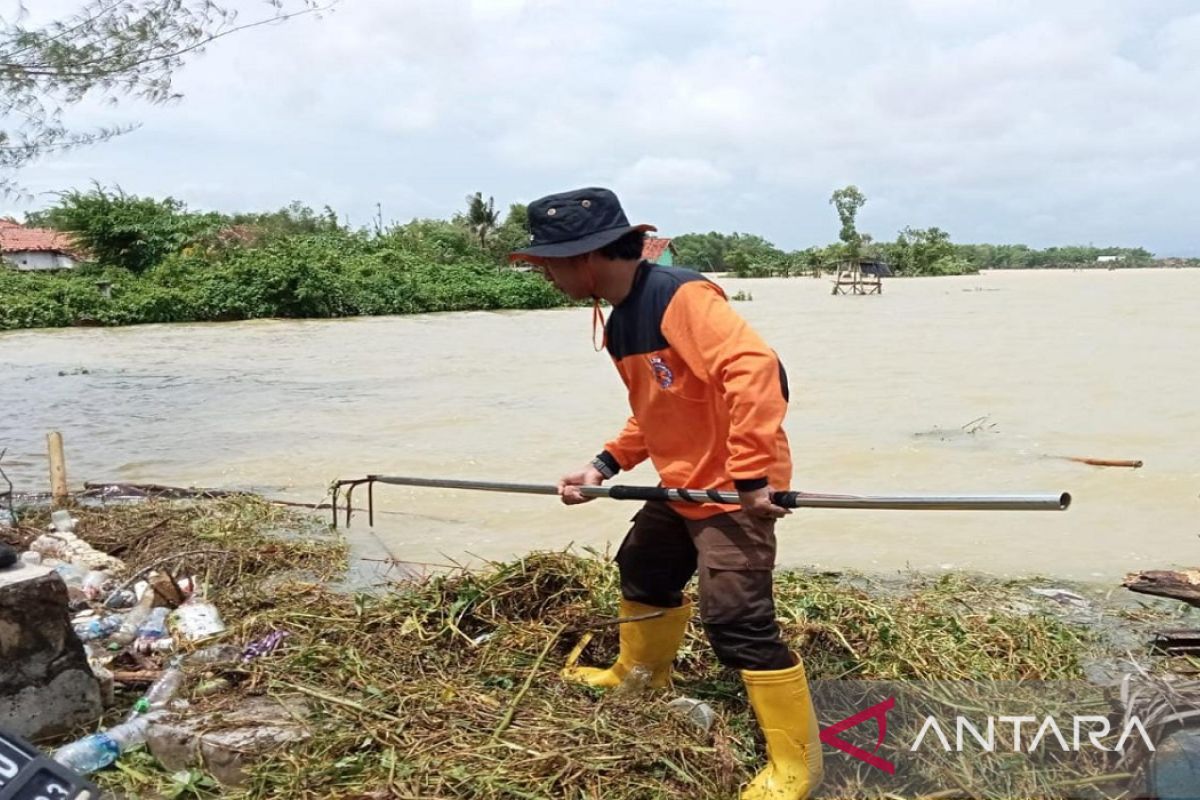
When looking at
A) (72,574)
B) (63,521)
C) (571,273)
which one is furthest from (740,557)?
(63,521)

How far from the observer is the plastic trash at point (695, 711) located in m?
2.57

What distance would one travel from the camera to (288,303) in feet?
84.1

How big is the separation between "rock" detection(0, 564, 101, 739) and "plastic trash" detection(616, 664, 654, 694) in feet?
4.80

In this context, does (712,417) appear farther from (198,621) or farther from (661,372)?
(198,621)

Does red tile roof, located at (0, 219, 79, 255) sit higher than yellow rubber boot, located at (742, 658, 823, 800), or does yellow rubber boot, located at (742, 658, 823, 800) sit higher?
red tile roof, located at (0, 219, 79, 255)

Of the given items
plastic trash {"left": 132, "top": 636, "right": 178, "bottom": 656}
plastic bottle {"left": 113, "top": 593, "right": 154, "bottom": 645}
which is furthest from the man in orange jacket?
plastic bottle {"left": 113, "top": 593, "right": 154, "bottom": 645}

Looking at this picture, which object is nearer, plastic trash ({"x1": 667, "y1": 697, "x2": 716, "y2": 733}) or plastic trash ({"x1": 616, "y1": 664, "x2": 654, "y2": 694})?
plastic trash ({"x1": 667, "y1": 697, "x2": 716, "y2": 733})

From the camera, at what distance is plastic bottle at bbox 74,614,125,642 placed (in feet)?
10.6

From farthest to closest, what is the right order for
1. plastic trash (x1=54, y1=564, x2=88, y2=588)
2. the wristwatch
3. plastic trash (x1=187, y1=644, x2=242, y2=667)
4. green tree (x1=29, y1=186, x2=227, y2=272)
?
green tree (x1=29, y1=186, x2=227, y2=272), plastic trash (x1=54, y1=564, x2=88, y2=588), plastic trash (x1=187, y1=644, x2=242, y2=667), the wristwatch

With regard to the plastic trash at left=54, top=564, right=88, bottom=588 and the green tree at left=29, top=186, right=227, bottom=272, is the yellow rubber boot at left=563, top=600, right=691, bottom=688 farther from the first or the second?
the green tree at left=29, top=186, right=227, bottom=272

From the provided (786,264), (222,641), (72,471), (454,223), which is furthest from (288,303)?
(786,264)

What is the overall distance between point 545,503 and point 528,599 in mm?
3090

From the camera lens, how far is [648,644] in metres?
2.76

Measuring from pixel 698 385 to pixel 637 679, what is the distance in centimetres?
92
